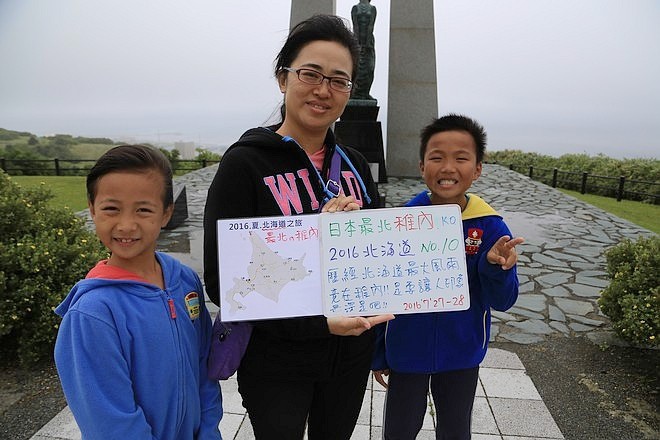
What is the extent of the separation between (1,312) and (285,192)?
302 cm

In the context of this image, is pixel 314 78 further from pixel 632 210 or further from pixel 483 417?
pixel 632 210

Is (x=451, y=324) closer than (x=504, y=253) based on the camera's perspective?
No

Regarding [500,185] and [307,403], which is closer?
[307,403]

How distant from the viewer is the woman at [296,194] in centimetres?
135

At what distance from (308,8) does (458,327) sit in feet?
42.5

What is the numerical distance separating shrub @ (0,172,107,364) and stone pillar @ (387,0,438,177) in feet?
36.6

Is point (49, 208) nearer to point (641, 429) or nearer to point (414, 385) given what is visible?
point (414, 385)

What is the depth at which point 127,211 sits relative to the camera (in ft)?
4.31

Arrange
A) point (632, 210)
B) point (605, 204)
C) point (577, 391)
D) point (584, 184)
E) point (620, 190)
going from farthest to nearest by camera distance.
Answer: point (584, 184) → point (620, 190) → point (605, 204) → point (632, 210) → point (577, 391)

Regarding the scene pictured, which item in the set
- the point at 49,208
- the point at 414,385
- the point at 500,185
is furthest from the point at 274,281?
the point at 500,185

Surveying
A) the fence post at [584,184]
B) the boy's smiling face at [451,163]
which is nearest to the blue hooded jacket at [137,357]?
the boy's smiling face at [451,163]

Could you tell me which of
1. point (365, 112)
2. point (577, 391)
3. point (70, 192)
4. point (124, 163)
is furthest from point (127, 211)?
point (70, 192)

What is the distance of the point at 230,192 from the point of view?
132 centimetres

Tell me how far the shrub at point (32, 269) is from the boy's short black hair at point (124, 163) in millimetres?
2514
